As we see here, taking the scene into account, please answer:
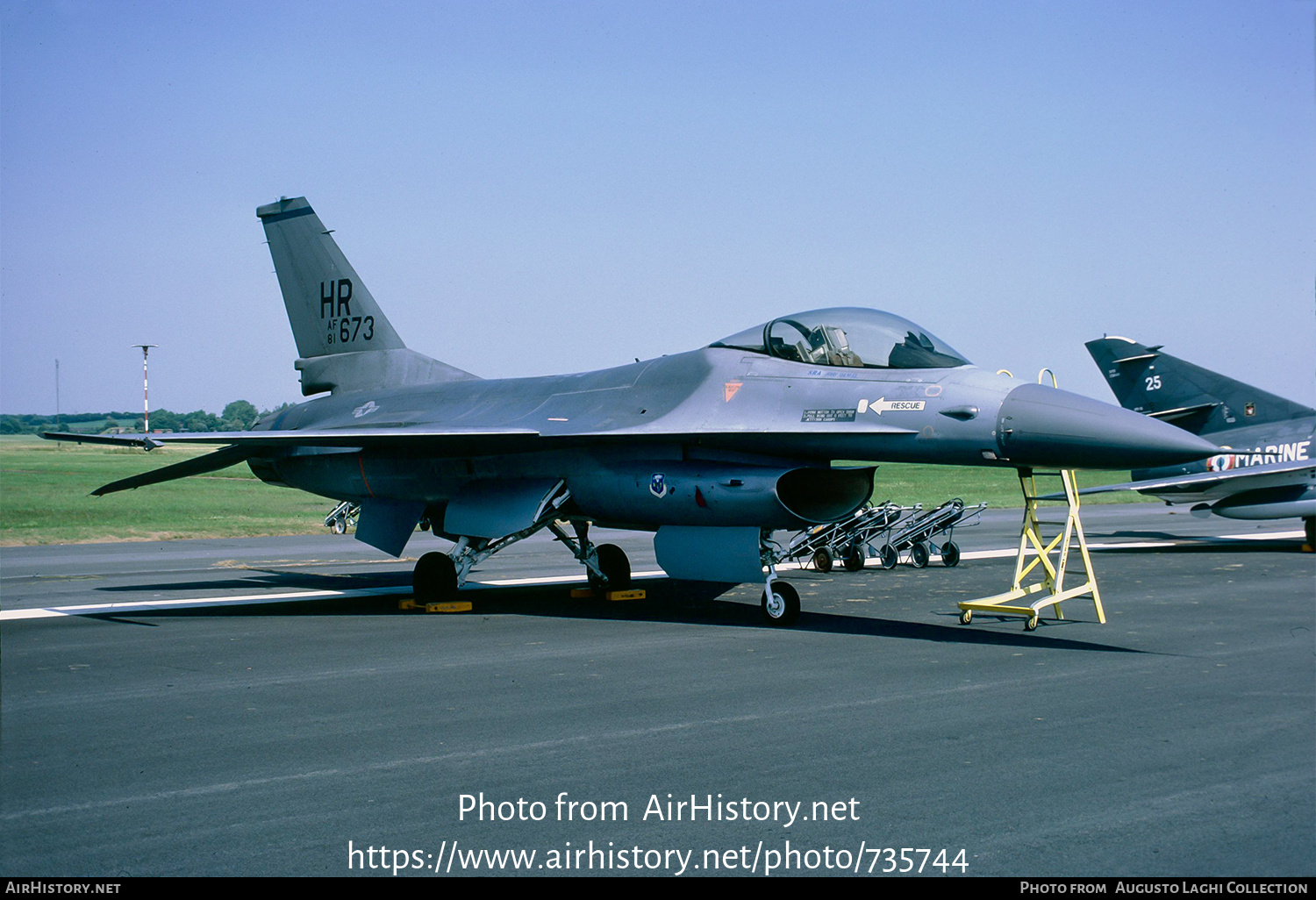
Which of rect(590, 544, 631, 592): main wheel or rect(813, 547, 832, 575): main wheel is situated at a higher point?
rect(590, 544, 631, 592): main wheel

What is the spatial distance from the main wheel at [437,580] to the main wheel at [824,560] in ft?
22.5

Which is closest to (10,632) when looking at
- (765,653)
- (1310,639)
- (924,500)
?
(765,653)

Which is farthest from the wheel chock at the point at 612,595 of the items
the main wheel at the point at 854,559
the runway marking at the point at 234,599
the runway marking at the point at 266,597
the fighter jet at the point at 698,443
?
the main wheel at the point at 854,559

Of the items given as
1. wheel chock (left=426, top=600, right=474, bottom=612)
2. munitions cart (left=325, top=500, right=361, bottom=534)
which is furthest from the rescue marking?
munitions cart (left=325, top=500, right=361, bottom=534)

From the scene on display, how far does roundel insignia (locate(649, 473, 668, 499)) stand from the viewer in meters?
11.1

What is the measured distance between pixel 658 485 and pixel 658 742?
17.6ft

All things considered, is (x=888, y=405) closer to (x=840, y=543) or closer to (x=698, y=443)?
(x=698, y=443)

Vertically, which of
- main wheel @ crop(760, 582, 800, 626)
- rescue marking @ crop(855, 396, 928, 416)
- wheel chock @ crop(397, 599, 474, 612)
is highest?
rescue marking @ crop(855, 396, 928, 416)

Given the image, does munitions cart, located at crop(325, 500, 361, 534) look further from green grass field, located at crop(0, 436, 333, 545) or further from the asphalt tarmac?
the asphalt tarmac

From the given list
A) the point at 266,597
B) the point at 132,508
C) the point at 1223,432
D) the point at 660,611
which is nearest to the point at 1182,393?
the point at 1223,432

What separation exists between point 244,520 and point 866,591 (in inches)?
891

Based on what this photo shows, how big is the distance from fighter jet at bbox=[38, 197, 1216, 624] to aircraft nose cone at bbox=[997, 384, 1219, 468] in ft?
0.05
